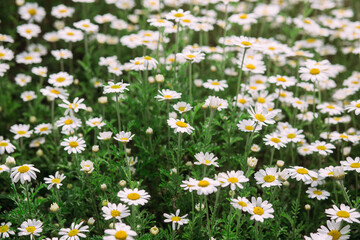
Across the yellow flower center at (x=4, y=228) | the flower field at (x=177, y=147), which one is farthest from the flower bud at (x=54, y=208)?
the yellow flower center at (x=4, y=228)

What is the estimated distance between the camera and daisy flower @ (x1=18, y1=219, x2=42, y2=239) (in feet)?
9.39

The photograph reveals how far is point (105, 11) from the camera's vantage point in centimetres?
677

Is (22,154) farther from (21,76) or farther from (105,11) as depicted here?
(105,11)

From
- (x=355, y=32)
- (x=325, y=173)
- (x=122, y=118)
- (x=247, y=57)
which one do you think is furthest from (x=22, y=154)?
(x=355, y=32)

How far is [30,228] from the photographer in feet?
9.52

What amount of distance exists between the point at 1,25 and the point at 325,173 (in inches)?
214

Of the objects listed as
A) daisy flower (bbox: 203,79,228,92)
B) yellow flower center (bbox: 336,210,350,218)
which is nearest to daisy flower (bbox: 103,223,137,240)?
yellow flower center (bbox: 336,210,350,218)

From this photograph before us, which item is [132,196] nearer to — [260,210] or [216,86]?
[260,210]

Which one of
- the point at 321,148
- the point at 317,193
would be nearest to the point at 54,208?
the point at 317,193

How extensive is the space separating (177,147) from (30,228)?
4.37 ft

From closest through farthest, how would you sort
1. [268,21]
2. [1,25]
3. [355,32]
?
[355,32] < [1,25] < [268,21]

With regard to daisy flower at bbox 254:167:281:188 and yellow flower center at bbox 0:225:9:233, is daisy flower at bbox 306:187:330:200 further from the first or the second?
yellow flower center at bbox 0:225:9:233

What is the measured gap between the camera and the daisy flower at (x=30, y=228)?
113 inches

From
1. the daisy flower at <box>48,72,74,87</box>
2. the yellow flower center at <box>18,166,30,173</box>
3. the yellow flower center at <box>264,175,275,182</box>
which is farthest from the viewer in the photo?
the daisy flower at <box>48,72,74,87</box>
